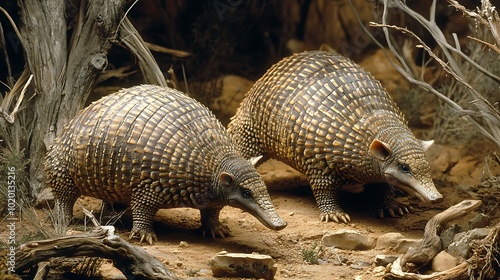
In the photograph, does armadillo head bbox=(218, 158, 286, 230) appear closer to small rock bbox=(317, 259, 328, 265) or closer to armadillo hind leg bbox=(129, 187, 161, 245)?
small rock bbox=(317, 259, 328, 265)

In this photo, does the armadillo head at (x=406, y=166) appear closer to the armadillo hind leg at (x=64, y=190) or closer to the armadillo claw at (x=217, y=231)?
the armadillo claw at (x=217, y=231)

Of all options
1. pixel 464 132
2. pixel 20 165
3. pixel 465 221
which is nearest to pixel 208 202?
pixel 20 165

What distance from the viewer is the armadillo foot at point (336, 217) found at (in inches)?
354

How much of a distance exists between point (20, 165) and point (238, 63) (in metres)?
5.15

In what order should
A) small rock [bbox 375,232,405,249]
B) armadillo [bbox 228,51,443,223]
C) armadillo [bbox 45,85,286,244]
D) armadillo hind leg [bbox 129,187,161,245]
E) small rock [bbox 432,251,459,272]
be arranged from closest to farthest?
small rock [bbox 432,251,459,272] < armadillo [bbox 45,85,286,244] < armadillo hind leg [bbox 129,187,161,245] < small rock [bbox 375,232,405,249] < armadillo [bbox 228,51,443,223]

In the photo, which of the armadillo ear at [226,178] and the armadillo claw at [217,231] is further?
the armadillo claw at [217,231]

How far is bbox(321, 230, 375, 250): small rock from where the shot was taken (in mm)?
8062

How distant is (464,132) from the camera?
11.1m

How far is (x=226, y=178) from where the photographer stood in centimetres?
762

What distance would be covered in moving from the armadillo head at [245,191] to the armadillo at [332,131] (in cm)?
139

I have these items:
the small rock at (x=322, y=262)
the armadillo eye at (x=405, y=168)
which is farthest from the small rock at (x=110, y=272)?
the armadillo eye at (x=405, y=168)

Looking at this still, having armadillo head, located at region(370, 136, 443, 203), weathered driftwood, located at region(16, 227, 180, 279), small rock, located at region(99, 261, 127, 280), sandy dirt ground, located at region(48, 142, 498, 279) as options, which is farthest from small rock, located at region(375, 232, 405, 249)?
small rock, located at region(99, 261, 127, 280)

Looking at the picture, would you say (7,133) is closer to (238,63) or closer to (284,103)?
(284,103)

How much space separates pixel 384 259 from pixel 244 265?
134 centimetres
